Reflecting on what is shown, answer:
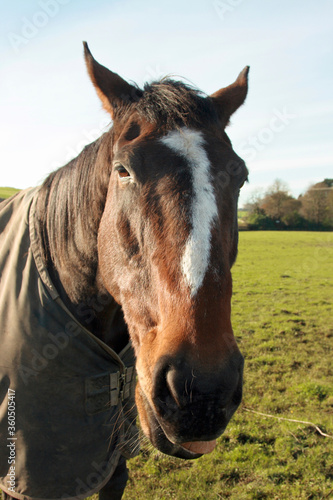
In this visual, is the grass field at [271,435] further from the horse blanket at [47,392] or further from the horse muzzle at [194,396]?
the horse muzzle at [194,396]

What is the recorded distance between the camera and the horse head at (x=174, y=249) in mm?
1396

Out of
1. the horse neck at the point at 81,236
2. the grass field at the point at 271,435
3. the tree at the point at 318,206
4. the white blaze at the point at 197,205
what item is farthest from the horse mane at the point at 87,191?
the tree at the point at 318,206

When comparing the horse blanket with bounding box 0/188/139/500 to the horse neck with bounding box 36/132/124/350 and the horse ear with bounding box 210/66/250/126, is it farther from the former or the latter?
the horse ear with bounding box 210/66/250/126

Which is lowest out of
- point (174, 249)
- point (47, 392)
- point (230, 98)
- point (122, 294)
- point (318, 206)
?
point (47, 392)

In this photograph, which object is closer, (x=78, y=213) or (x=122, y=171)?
(x=122, y=171)

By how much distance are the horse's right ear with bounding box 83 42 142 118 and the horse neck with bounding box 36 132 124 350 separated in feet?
0.70

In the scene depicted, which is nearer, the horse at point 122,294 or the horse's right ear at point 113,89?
the horse at point 122,294

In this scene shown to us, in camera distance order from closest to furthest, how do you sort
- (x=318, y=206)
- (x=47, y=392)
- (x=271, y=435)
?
(x=47, y=392)
(x=271, y=435)
(x=318, y=206)

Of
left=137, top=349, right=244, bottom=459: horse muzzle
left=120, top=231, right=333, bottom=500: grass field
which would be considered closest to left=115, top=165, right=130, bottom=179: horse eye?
left=137, top=349, right=244, bottom=459: horse muzzle

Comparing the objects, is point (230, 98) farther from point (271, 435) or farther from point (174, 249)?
point (271, 435)

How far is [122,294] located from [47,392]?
2.88 ft

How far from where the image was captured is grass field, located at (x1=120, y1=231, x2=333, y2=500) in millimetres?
3465

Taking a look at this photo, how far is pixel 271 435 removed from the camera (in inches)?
165

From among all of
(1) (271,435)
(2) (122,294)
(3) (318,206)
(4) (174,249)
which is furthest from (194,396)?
(3) (318,206)
